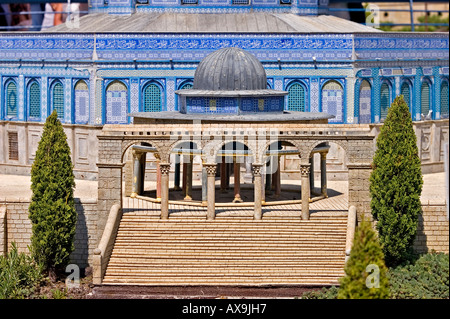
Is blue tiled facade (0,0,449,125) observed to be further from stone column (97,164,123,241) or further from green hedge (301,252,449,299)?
green hedge (301,252,449,299)

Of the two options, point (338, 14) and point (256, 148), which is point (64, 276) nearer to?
point (256, 148)

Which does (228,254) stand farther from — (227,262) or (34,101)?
(34,101)

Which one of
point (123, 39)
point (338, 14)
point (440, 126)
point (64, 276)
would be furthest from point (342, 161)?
point (338, 14)

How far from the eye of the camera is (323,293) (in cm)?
3694

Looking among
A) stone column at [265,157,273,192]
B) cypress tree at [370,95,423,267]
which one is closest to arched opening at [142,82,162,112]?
stone column at [265,157,273,192]

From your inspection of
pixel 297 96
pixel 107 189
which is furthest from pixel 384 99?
pixel 107 189

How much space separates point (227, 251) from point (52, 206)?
5309 millimetres

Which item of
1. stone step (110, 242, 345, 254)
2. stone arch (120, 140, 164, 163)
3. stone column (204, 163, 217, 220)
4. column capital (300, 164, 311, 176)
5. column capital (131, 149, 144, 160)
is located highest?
stone arch (120, 140, 164, 163)

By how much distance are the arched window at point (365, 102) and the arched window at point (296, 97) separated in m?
2.15

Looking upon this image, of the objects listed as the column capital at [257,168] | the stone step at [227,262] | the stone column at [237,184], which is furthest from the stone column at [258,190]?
the stone step at [227,262]

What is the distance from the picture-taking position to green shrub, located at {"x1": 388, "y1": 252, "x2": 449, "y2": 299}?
36.9 meters

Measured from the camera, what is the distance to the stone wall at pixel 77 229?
133 feet

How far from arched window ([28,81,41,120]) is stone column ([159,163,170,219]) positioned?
11.9 meters
